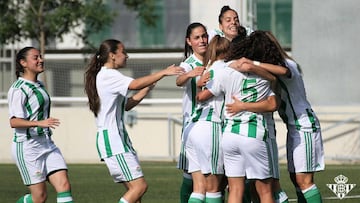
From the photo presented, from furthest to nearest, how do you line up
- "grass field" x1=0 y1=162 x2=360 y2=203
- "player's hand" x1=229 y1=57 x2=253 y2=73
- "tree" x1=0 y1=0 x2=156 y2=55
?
"tree" x1=0 y1=0 x2=156 y2=55
"grass field" x1=0 y1=162 x2=360 y2=203
"player's hand" x1=229 y1=57 x2=253 y2=73

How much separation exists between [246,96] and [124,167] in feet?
5.20

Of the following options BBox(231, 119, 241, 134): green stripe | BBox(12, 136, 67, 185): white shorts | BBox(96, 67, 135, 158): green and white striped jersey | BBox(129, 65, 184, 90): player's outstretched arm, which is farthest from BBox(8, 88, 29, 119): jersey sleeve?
BBox(231, 119, 241, 134): green stripe

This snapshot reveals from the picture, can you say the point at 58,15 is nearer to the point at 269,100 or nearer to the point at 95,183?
the point at 95,183

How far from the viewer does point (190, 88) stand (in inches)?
486

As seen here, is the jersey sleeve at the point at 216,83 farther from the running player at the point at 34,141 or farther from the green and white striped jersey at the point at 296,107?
the running player at the point at 34,141

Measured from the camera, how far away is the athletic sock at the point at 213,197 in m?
12.0

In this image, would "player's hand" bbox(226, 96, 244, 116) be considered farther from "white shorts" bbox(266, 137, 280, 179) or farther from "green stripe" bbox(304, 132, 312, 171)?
"green stripe" bbox(304, 132, 312, 171)

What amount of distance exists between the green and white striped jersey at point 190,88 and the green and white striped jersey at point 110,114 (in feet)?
2.07

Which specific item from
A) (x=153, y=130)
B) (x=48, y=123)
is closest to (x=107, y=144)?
(x=48, y=123)

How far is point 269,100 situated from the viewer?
1122 centimetres

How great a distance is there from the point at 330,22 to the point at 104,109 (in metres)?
14.9

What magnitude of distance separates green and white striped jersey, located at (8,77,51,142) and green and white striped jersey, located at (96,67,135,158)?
726 mm

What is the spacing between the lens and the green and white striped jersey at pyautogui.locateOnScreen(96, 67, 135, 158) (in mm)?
11977

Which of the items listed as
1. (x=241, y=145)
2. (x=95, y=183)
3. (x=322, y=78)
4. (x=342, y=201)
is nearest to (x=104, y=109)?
(x=241, y=145)
